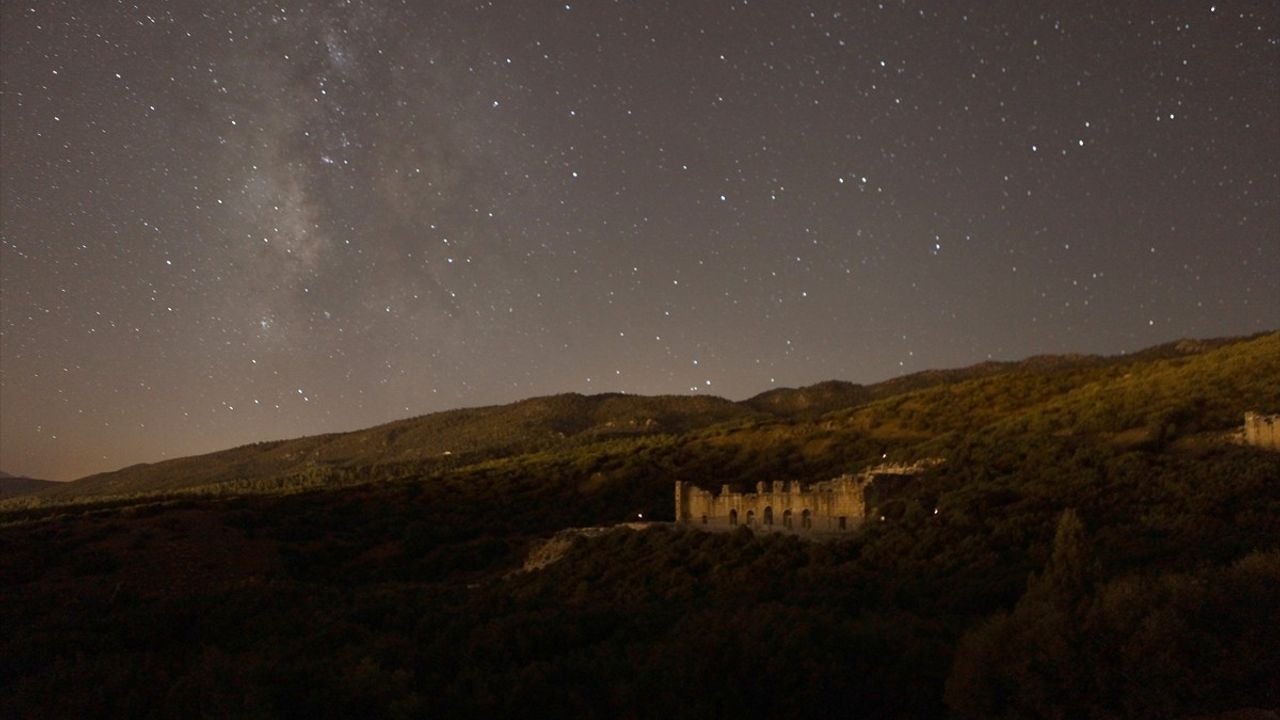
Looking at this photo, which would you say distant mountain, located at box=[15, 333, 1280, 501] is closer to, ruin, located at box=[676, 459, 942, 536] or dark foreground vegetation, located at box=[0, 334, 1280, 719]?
dark foreground vegetation, located at box=[0, 334, 1280, 719]

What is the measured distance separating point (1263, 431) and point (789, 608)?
19370mm

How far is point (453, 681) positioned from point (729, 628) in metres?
3.04

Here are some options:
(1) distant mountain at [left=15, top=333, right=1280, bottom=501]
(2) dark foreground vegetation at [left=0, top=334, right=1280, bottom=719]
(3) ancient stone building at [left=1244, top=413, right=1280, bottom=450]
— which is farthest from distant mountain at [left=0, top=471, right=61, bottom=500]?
(3) ancient stone building at [left=1244, top=413, right=1280, bottom=450]

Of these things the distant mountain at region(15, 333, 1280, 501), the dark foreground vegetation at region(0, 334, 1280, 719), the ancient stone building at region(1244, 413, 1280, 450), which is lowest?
the dark foreground vegetation at region(0, 334, 1280, 719)

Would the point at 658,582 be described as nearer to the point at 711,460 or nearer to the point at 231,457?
the point at 711,460

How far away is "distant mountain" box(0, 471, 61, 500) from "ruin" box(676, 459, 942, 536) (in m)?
120

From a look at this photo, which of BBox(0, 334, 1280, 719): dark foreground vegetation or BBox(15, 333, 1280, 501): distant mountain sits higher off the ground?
BBox(15, 333, 1280, 501): distant mountain

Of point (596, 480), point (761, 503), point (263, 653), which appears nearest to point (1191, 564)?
point (263, 653)

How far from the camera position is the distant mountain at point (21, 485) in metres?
123

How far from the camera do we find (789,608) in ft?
37.2

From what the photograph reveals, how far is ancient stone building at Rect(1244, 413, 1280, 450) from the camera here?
76.4 feet

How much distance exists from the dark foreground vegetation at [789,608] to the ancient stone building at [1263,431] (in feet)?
1.96

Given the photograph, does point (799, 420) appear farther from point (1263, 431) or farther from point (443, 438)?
point (443, 438)

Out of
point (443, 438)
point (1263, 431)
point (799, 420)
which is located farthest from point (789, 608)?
point (443, 438)
